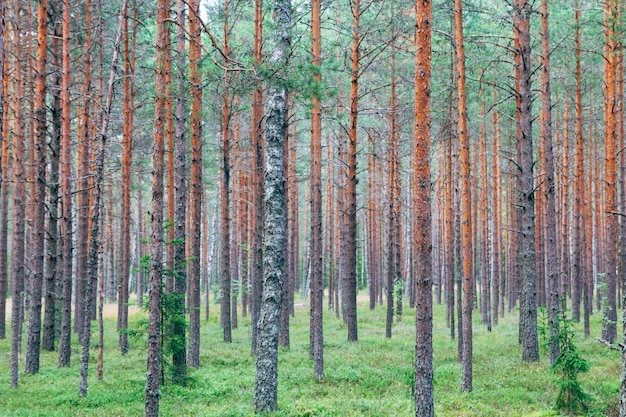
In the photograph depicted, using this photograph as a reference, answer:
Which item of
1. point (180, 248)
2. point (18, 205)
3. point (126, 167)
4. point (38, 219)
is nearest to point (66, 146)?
point (38, 219)

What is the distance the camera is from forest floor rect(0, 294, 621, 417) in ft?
33.0

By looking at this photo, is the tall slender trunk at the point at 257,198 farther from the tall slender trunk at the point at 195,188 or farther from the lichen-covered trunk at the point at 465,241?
the lichen-covered trunk at the point at 465,241

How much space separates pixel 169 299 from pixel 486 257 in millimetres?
17508

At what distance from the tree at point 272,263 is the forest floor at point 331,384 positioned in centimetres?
52

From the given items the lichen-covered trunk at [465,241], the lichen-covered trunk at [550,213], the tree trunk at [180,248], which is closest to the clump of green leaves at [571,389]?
the lichen-covered trunk at [465,241]

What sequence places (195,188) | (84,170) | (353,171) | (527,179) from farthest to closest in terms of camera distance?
(353,171), (84,170), (195,188), (527,179)

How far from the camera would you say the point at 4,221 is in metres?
18.0

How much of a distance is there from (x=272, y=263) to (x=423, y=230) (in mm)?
2942

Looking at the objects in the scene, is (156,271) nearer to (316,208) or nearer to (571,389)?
(316,208)

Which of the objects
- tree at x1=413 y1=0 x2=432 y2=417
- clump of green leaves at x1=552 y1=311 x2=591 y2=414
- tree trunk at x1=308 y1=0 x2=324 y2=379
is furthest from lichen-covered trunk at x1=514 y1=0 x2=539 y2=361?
tree at x1=413 y1=0 x2=432 y2=417

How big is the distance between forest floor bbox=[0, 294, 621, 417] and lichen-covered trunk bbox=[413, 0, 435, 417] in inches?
68.9

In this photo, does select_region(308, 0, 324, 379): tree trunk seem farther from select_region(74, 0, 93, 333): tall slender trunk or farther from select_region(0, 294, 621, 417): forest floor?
select_region(74, 0, 93, 333): tall slender trunk

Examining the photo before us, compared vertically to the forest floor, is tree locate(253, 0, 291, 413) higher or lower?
higher

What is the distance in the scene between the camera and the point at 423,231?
8250 millimetres
